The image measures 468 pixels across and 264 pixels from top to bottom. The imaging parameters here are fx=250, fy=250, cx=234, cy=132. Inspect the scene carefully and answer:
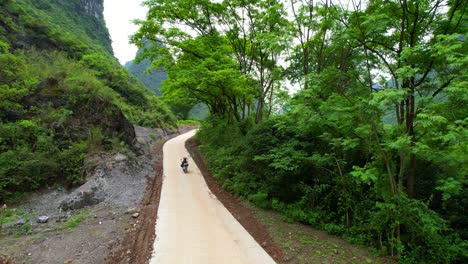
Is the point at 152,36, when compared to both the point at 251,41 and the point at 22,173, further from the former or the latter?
the point at 22,173

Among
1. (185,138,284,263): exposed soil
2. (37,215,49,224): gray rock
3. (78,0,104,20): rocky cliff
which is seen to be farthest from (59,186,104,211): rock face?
(78,0,104,20): rocky cliff

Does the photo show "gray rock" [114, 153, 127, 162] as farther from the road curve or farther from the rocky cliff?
the rocky cliff

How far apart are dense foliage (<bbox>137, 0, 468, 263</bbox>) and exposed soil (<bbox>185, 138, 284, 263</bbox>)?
50 centimetres

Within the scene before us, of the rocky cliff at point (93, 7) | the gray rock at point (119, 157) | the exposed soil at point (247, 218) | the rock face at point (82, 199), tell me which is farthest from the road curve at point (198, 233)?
the rocky cliff at point (93, 7)

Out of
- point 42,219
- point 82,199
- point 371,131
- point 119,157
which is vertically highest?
point 371,131

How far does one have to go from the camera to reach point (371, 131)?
6.07 m

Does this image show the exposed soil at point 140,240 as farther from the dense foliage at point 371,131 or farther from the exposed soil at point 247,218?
the dense foliage at point 371,131

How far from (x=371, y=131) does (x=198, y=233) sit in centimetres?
529

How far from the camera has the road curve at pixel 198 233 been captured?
5.83 meters

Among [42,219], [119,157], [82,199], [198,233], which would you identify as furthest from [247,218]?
[119,157]

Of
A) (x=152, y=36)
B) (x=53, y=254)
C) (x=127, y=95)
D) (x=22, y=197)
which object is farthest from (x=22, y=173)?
(x=127, y=95)

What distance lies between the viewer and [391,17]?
243 inches

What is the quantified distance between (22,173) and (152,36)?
9.58 m

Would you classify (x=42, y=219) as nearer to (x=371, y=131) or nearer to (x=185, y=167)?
(x=185, y=167)
